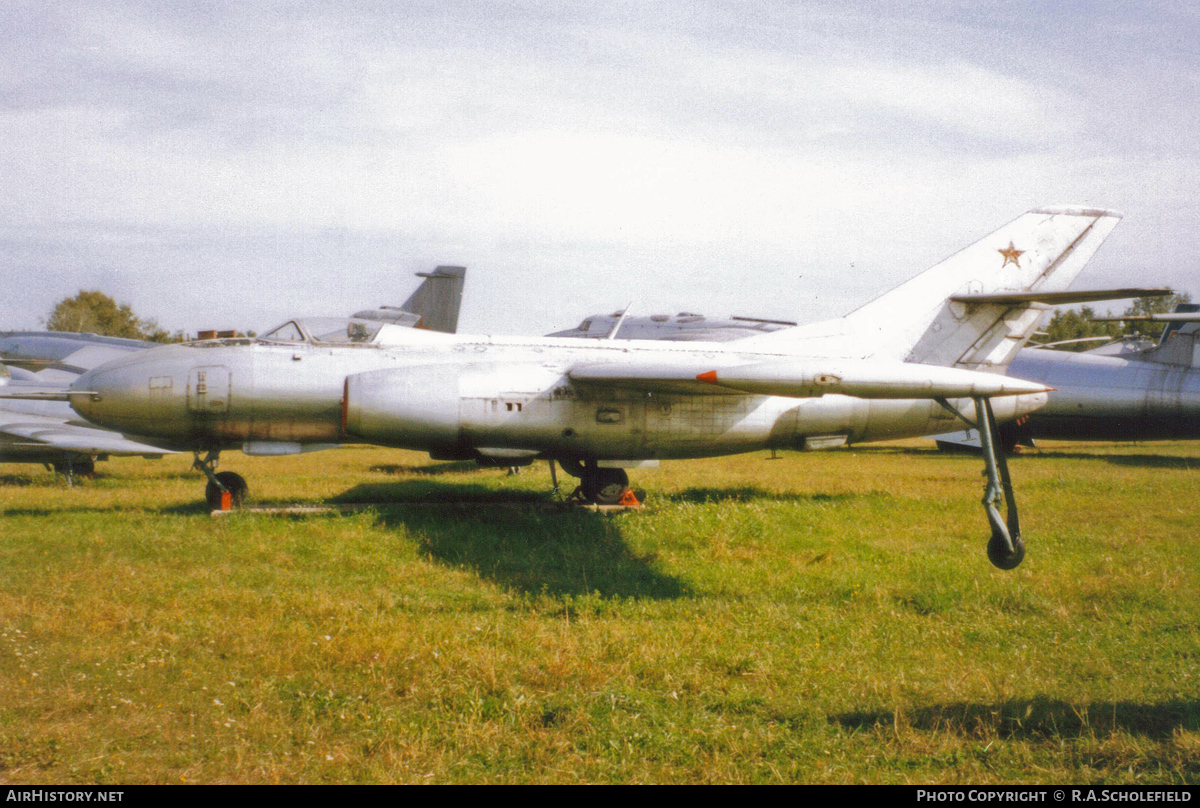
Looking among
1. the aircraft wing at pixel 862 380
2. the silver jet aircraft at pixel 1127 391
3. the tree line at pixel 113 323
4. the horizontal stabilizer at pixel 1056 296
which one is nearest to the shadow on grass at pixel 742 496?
the horizontal stabilizer at pixel 1056 296

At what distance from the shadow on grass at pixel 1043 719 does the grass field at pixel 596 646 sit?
23 mm

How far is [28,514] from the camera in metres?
11.0

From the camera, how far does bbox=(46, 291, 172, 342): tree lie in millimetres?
→ 43562

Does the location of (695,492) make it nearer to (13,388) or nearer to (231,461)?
(231,461)

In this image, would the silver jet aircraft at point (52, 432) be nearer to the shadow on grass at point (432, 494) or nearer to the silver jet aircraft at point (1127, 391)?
the shadow on grass at point (432, 494)

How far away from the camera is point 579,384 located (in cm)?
1081

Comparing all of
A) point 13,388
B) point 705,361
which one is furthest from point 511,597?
point 13,388

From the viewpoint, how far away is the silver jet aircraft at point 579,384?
1024 cm

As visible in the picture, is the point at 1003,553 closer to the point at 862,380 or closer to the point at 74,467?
the point at 862,380

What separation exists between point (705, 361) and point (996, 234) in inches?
183

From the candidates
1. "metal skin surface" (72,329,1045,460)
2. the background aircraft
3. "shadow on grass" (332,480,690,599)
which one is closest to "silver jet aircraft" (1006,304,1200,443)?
"metal skin surface" (72,329,1045,460)

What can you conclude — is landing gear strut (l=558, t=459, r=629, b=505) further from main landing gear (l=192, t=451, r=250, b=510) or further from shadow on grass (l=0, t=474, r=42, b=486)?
shadow on grass (l=0, t=474, r=42, b=486)

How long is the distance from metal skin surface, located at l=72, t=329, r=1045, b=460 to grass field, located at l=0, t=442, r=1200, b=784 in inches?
41.3

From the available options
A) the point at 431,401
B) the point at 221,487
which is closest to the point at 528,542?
the point at 431,401
